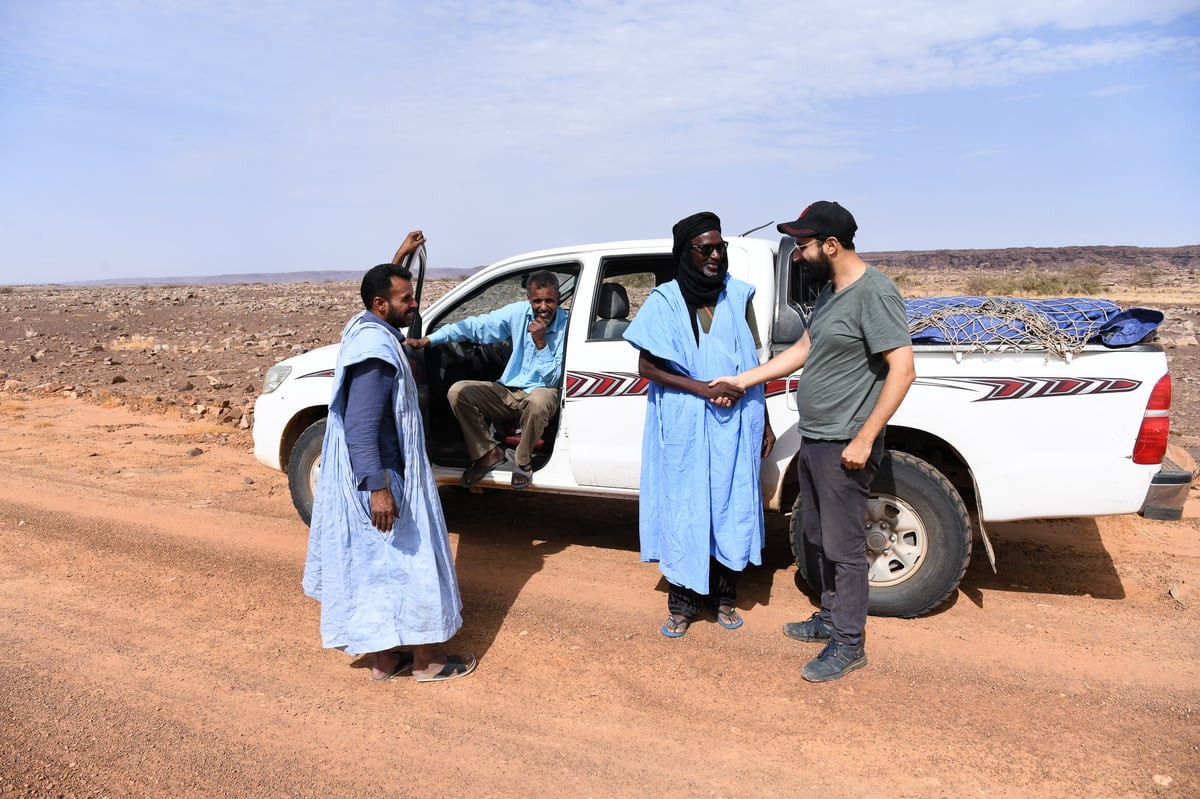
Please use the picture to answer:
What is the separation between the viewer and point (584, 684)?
380 centimetres

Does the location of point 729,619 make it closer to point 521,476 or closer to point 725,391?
point 725,391

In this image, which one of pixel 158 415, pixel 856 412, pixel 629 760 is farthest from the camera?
pixel 158 415

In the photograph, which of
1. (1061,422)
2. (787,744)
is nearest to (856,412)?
(1061,422)

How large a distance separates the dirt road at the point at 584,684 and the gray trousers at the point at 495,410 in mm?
738

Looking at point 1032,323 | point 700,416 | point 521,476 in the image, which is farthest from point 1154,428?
point 521,476

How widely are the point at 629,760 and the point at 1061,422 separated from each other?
8.11 ft

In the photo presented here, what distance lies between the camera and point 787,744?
10.8 feet

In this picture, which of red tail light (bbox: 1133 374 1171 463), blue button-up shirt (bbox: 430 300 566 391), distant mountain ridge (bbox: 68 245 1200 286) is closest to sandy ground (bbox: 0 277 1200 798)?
red tail light (bbox: 1133 374 1171 463)

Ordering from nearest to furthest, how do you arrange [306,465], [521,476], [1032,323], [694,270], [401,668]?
[401,668], [694,270], [1032,323], [521,476], [306,465]

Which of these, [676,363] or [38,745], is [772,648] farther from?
[38,745]

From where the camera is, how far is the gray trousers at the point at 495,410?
506cm

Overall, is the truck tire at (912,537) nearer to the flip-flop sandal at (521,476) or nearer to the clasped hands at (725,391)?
the clasped hands at (725,391)

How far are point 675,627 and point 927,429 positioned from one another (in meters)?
1.54

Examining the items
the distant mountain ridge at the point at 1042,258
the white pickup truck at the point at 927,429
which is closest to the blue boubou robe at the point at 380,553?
the white pickup truck at the point at 927,429
